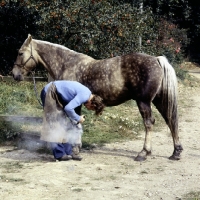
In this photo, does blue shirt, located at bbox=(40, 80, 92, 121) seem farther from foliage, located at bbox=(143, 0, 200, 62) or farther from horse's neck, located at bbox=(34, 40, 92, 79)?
foliage, located at bbox=(143, 0, 200, 62)

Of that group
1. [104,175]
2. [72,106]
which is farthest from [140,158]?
[72,106]

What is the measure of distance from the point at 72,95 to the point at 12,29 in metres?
6.57

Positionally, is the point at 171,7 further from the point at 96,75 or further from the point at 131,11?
the point at 96,75

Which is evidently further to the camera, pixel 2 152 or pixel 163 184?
pixel 2 152

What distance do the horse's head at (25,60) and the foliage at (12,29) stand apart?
456 centimetres

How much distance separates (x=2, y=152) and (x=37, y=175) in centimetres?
162

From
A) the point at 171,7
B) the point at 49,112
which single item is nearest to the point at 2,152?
the point at 49,112

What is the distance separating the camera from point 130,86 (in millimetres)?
7309

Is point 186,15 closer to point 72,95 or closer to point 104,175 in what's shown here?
point 72,95

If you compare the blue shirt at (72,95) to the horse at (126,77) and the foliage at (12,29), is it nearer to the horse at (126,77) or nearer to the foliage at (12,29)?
the horse at (126,77)

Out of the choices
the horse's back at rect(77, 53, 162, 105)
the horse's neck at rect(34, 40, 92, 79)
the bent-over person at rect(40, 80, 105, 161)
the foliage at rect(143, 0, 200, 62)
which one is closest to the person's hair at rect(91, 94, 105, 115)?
the bent-over person at rect(40, 80, 105, 161)

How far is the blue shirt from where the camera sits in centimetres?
644

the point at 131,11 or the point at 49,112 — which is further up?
the point at 131,11

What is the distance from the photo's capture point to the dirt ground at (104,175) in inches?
213
